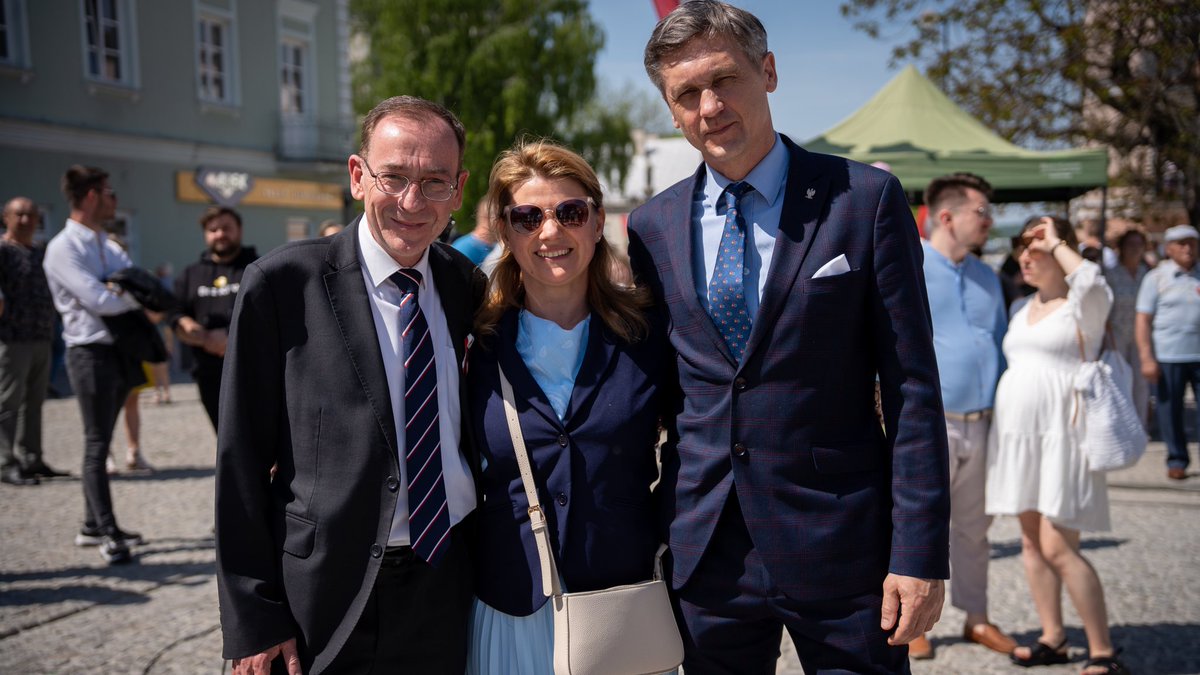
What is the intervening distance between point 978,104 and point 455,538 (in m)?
11.3

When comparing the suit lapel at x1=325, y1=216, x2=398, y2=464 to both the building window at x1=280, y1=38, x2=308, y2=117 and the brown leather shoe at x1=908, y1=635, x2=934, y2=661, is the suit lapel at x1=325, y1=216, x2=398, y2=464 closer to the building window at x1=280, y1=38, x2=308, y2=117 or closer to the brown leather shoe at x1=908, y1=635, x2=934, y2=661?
the brown leather shoe at x1=908, y1=635, x2=934, y2=661

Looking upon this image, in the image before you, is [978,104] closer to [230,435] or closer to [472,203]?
[230,435]

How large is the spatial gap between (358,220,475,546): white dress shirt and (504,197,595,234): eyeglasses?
0.29 meters

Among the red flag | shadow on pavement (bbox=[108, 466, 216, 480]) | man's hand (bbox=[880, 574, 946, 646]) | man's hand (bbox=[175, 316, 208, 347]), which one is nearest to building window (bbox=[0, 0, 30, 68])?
shadow on pavement (bbox=[108, 466, 216, 480])

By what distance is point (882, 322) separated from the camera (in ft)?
7.01

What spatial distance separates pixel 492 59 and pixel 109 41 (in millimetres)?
10334

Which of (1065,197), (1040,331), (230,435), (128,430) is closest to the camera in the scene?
(230,435)

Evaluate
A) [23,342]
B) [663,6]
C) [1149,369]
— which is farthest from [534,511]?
[1149,369]

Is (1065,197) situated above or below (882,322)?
above

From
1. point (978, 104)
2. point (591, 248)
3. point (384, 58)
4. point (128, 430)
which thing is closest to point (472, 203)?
point (384, 58)

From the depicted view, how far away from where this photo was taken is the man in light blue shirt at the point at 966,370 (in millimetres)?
4113

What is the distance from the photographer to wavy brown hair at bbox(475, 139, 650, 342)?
236 cm

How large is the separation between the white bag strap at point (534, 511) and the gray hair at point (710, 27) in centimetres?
101

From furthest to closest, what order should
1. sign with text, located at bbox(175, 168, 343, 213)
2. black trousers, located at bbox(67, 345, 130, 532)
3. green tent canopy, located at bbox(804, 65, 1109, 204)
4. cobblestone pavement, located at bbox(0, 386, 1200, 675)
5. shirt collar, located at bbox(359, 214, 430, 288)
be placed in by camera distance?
sign with text, located at bbox(175, 168, 343, 213) < green tent canopy, located at bbox(804, 65, 1109, 204) < black trousers, located at bbox(67, 345, 130, 532) < cobblestone pavement, located at bbox(0, 386, 1200, 675) < shirt collar, located at bbox(359, 214, 430, 288)
